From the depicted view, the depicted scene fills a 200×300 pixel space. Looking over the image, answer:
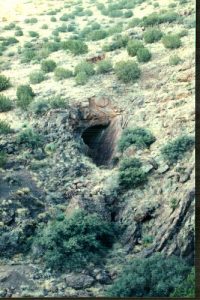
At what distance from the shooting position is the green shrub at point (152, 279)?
6.15 meters

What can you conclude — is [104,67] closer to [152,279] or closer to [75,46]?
[75,46]

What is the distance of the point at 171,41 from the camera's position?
9539 millimetres

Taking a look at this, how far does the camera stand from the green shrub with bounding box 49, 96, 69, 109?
891cm

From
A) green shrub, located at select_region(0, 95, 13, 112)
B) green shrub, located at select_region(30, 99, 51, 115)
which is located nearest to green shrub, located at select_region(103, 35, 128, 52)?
green shrub, located at select_region(30, 99, 51, 115)

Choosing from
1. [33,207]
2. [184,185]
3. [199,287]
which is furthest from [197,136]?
[33,207]

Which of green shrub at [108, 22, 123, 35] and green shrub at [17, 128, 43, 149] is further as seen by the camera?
green shrub at [108, 22, 123, 35]

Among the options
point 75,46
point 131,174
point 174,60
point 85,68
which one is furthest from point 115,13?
point 131,174

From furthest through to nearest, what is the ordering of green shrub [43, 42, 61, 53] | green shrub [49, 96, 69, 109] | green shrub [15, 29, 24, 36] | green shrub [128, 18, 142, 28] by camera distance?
green shrub [15, 29, 24, 36]
green shrub [128, 18, 142, 28]
green shrub [43, 42, 61, 53]
green shrub [49, 96, 69, 109]

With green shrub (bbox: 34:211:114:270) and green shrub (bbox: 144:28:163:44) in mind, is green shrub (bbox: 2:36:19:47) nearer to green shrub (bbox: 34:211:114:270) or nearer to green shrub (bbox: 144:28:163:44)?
green shrub (bbox: 144:28:163:44)

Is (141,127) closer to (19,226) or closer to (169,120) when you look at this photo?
(169,120)

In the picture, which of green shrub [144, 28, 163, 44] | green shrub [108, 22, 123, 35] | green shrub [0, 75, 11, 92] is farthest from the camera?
green shrub [108, 22, 123, 35]

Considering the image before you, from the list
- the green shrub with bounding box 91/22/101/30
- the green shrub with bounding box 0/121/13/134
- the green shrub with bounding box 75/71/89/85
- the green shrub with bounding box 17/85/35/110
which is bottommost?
the green shrub with bounding box 0/121/13/134

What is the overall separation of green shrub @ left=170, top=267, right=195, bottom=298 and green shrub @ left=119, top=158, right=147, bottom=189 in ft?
6.27

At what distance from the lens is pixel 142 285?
6.25m
